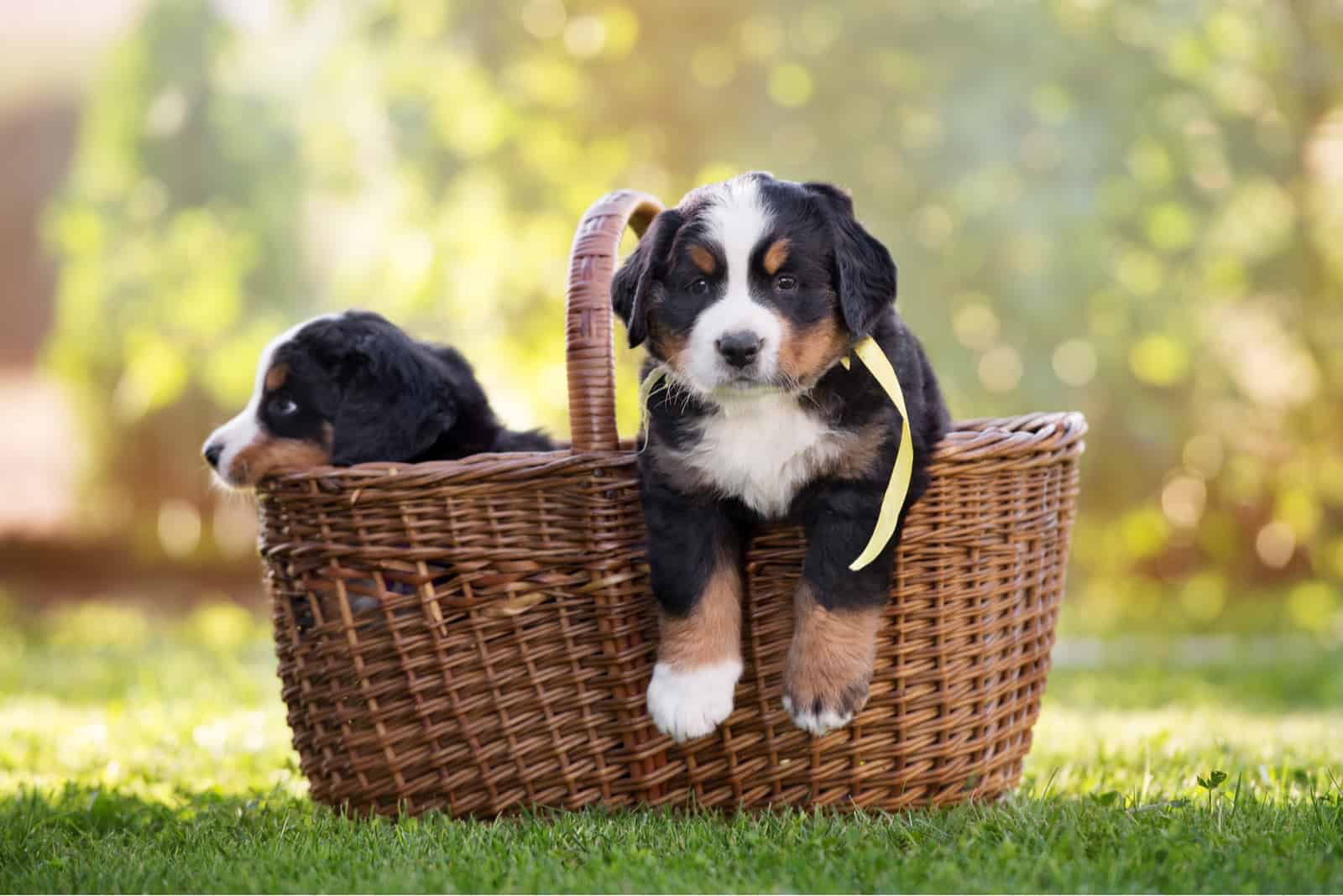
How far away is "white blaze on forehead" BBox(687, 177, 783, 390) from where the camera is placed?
2.71 metres

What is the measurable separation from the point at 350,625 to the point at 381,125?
6.41 m

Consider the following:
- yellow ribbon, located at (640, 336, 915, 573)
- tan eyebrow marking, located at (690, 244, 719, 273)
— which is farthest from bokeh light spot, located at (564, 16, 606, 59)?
yellow ribbon, located at (640, 336, 915, 573)

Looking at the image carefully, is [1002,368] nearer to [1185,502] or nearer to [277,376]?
[1185,502]

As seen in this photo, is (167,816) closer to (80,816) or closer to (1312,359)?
(80,816)

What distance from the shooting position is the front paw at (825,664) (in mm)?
2771

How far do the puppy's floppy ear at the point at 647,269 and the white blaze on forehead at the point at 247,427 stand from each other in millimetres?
1030

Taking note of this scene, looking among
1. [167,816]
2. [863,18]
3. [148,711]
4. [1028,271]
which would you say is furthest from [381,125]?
[167,816]

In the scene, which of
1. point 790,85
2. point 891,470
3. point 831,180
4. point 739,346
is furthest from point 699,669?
point 790,85

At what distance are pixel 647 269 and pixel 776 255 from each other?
284mm

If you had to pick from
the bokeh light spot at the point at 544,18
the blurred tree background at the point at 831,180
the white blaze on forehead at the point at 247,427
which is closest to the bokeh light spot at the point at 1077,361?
the blurred tree background at the point at 831,180

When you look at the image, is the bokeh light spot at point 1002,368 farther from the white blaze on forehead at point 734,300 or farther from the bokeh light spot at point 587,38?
the white blaze on forehead at point 734,300

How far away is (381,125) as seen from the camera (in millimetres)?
8891

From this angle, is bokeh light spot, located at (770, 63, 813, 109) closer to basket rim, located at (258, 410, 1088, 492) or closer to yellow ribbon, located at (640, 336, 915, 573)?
basket rim, located at (258, 410, 1088, 492)

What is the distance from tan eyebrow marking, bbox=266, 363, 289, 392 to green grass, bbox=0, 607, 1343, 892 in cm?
101
